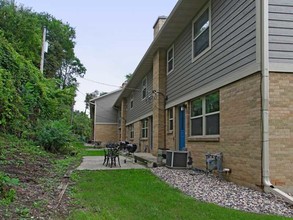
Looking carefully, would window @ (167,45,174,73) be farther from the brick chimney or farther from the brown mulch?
the brown mulch

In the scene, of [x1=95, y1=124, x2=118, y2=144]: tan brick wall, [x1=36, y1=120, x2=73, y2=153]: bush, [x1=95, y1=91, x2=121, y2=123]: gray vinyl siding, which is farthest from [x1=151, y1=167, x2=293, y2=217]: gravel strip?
[x1=95, y1=91, x2=121, y2=123]: gray vinyl siding

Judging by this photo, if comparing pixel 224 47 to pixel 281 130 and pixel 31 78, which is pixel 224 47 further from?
pixel 31 78

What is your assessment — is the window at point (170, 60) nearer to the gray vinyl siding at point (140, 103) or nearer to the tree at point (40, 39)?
the gray vinyl siding at point (140, 103)

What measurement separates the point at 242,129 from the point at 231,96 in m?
1.00

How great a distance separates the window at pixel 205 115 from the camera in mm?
9000

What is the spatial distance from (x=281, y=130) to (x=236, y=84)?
1.66 m

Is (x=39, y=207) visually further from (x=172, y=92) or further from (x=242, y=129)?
(x=172, y=92)

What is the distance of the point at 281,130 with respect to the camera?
643 centimetres

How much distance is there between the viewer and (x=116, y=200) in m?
6.00

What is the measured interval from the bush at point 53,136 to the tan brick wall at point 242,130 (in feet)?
28.7

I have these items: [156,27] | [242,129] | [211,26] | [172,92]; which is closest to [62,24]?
[156,27]

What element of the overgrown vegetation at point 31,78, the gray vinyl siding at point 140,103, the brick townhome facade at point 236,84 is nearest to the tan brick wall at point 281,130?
the brick townhome facade at point 236,84

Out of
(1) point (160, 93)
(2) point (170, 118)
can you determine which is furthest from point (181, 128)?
(1) point (160, 93)

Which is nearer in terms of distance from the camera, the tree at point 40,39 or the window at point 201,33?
the window at point 201,33
